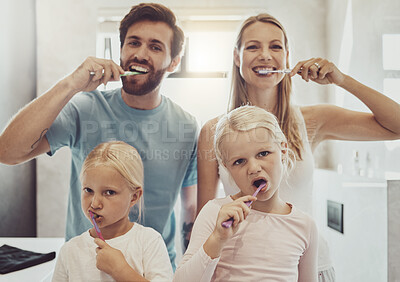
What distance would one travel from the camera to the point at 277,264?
2.23 feet

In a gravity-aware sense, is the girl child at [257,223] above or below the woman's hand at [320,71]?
below

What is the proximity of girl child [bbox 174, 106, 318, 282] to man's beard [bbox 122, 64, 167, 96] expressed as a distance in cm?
20

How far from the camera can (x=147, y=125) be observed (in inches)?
32.3

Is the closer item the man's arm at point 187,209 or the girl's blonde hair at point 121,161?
the girl's blonde hair at point 121,161

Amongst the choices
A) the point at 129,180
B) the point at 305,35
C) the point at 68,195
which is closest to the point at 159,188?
the point at 129,180

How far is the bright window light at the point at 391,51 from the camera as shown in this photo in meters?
0.89

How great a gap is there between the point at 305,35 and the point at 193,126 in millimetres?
347

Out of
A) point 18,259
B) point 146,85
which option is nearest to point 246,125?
point 146,85

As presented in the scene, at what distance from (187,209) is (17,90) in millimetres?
523

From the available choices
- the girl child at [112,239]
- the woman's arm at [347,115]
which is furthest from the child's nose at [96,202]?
the woman's arm at [347,115]

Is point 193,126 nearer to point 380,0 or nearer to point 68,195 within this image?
point 68,195

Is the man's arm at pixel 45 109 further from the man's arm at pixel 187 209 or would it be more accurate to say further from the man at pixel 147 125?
the man's arm at pixel 187 209

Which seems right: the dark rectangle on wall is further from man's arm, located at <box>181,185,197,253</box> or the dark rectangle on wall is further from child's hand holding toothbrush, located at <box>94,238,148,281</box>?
child's hand holding toothbrush, located at <box>94,238,148,281</box>

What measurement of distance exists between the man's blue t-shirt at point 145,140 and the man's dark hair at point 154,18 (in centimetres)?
13
